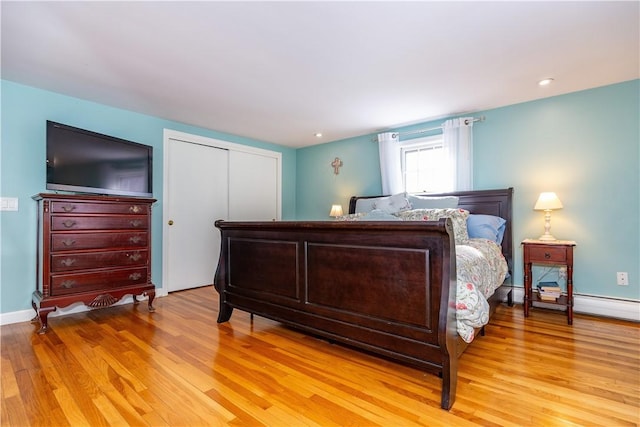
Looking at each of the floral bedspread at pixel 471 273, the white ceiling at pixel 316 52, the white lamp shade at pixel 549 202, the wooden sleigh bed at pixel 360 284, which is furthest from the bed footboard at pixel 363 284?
the white lamp shade at pixel 549 202

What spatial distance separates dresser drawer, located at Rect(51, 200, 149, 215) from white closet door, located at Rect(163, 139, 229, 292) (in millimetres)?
744

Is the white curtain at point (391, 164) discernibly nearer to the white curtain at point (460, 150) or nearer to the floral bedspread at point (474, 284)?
the white curtain at point (460, 150)

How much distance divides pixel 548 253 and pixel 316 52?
2.74 metres

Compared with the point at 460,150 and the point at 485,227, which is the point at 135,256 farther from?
the point at 460,150

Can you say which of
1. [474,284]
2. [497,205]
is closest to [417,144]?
[497,205]

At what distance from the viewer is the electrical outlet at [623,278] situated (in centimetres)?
289

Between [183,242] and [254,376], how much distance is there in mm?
2723

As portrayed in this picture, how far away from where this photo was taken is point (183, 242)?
4109 mm

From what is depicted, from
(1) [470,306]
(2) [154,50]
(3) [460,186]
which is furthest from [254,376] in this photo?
(3) [460,186]

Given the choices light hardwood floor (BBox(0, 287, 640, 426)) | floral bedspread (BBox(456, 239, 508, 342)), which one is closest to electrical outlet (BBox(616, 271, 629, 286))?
light hardwood floor (BBox(0, 287, 640, 426))

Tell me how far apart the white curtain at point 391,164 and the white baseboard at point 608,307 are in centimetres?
216

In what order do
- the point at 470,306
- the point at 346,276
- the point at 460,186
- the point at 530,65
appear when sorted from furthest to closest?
the point at 460,186 → the point at 530,65 → the point at 346,276 → the point at 470,306

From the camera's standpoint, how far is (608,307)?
116 inches

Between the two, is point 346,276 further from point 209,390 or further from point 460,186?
point 460,186
